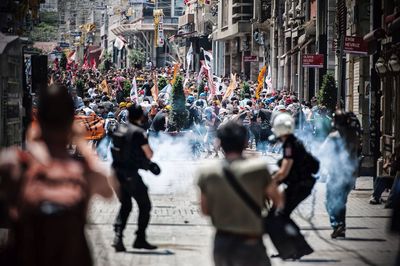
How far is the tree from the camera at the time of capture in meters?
33.2

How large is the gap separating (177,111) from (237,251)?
1071 inches

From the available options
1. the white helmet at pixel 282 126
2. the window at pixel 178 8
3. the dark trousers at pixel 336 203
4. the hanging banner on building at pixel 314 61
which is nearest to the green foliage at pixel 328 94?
the hanging banner on building at pixel 314 61

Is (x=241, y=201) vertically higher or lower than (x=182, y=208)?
higher

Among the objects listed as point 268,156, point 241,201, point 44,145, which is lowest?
point 268,156

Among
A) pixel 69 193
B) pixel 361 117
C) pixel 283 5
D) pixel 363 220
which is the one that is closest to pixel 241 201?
pixel 69 193

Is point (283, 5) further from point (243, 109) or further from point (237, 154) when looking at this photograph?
point (237, 154)

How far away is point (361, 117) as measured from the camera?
28.3 meters

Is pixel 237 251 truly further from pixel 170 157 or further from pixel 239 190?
pixel 170 157

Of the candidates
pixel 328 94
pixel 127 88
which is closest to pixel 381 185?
pixel 328 94

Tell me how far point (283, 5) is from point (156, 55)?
84242mm

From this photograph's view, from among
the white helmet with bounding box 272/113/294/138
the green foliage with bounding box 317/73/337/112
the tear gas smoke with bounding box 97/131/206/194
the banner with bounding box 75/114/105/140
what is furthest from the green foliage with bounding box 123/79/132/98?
the white helmet with bounding box 272/113/294/138

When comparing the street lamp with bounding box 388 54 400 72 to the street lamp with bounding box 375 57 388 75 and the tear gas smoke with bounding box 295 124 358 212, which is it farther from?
the tear gas smoke with bounding box 295 124 358 212

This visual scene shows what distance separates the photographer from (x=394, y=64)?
848 inches

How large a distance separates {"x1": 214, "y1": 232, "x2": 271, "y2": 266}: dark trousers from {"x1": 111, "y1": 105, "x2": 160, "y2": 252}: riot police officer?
195 inches
